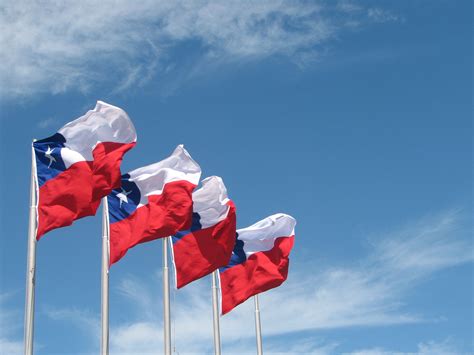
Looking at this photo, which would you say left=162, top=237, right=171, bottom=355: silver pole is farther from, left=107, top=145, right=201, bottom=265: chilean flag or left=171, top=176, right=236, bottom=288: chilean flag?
left=171, top=176, right=236, bottom=288: chilean flag

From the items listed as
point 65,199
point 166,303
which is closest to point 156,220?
point 166,303

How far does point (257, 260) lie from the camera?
1516 inches

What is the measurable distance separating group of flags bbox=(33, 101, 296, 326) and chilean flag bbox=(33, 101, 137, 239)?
3 cm

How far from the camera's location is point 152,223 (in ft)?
99.8

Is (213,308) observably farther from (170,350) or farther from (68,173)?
(68,173)

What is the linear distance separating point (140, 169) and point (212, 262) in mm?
4811

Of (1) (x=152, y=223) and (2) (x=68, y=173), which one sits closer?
(2) (x=68, y=173)

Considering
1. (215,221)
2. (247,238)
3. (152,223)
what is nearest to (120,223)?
(152,223)

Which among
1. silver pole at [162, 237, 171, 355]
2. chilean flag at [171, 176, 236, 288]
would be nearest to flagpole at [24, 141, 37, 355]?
silver pole at [162, 237, 171, 355]

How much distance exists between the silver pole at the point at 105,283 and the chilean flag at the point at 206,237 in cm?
489

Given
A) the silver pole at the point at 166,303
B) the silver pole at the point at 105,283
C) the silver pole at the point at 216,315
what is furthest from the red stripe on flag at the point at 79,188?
the silver pole at the point at 216,315

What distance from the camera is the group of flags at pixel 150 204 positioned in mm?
27141

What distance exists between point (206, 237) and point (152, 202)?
12.0 ft

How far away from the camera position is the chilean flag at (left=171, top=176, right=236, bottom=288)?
108 feet
